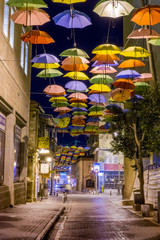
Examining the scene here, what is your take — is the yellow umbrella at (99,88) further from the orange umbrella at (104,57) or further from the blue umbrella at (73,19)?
the blue umbrella at (73,19)

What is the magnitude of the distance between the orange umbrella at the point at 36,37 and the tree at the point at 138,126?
766cm

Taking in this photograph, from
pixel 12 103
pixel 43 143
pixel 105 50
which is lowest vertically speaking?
pixel 43 143

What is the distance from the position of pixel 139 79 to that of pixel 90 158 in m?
70.4

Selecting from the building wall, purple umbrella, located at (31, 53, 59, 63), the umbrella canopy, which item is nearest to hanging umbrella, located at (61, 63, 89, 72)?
purple umbrella, located at (31, 53, 59, 63)

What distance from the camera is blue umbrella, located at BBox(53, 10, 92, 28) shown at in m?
13.3

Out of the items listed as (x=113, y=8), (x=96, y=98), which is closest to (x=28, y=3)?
(x=113, y=8)

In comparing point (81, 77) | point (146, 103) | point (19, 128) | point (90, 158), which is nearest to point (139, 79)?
point (146, 103)

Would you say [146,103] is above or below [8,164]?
above

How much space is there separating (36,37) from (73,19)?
1606 millimetres

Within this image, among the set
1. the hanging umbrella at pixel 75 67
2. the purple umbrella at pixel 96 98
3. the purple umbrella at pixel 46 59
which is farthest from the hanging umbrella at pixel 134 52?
the purple umbrella at pixel 96 98

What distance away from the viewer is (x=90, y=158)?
89.6m

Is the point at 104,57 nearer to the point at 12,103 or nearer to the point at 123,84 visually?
the point at 123,84

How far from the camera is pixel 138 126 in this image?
25688mm

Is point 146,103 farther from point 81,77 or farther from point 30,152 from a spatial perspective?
point 30,152
